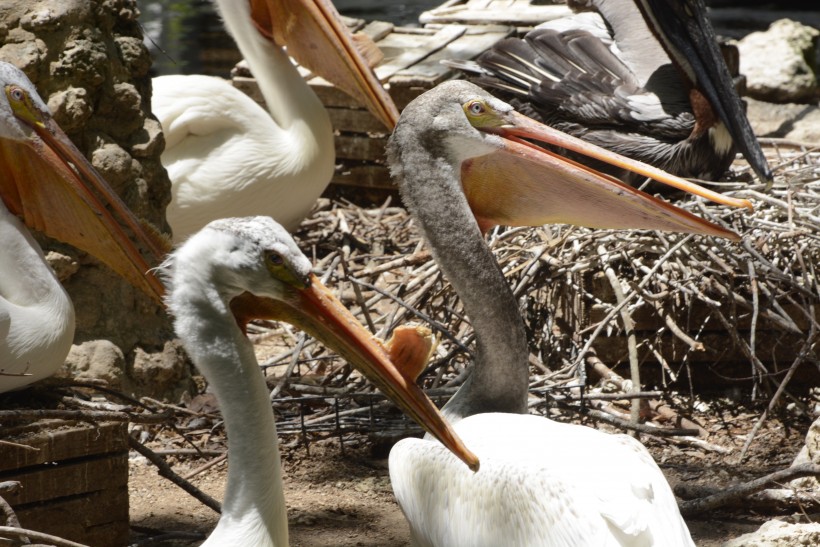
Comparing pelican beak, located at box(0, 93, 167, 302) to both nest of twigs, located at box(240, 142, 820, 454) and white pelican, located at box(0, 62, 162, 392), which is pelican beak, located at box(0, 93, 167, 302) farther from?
nest of twigs, located at box(240, 142, 820, 454)

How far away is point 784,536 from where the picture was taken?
7.91ft

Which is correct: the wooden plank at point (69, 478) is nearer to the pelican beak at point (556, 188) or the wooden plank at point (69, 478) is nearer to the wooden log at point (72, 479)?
the wooden log at point (72, 479)

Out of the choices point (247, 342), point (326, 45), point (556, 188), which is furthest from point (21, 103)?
point (326, 45)

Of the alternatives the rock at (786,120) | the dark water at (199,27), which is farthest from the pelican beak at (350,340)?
the dark water at (199,27)

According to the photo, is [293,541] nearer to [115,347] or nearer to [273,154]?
[115,347]

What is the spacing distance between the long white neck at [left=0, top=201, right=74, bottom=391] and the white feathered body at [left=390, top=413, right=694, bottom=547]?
0.89m

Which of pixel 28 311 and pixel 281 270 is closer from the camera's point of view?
pixel 281 270

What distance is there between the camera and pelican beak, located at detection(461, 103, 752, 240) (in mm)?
2641

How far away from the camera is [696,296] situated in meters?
3.80

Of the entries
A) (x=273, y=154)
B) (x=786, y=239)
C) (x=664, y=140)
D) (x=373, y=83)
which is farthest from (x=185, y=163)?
(x=786, y=239)

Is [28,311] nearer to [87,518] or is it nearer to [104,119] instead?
[87,518]

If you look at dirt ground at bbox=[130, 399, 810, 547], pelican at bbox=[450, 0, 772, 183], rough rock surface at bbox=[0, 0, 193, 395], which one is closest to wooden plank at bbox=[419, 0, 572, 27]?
pelican at bbox=[450, 0, 772, 183]

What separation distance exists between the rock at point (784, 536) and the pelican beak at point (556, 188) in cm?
65

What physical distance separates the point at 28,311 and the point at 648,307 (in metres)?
2.07
